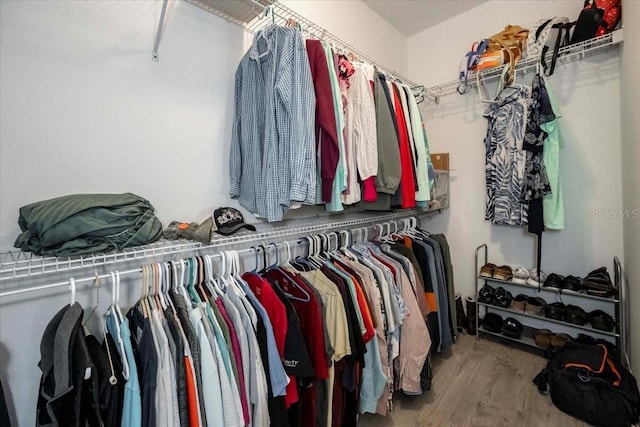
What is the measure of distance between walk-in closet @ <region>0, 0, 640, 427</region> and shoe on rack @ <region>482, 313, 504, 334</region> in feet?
0.05

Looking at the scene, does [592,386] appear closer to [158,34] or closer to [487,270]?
[487,270]

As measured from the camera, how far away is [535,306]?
81.0 inches

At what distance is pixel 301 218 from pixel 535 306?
181cm

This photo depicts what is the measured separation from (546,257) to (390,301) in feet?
5.16

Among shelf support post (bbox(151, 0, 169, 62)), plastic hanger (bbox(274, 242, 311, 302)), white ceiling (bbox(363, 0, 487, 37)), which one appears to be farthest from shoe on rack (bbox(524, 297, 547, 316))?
shelf support post (bbox(151, 0, 169, 62))

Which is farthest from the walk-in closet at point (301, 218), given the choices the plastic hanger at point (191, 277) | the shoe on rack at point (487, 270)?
the shoe on rack at point (487, 270)

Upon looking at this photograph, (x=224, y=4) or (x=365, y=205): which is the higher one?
(x=224, y=4)

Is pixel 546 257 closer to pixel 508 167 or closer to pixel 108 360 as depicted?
pixel 508 167

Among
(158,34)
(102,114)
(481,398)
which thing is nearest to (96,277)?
(102,114)

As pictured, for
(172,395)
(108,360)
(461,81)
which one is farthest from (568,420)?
(461,81)

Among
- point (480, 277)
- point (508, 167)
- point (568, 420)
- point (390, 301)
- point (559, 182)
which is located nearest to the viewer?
point (390, 301)

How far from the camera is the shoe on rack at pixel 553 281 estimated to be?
1982mm

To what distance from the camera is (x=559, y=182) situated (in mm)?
1971

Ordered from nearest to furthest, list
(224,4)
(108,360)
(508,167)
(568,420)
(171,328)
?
(108,360) → (171,328) → (224,4) → (568,420) → (508,167)
